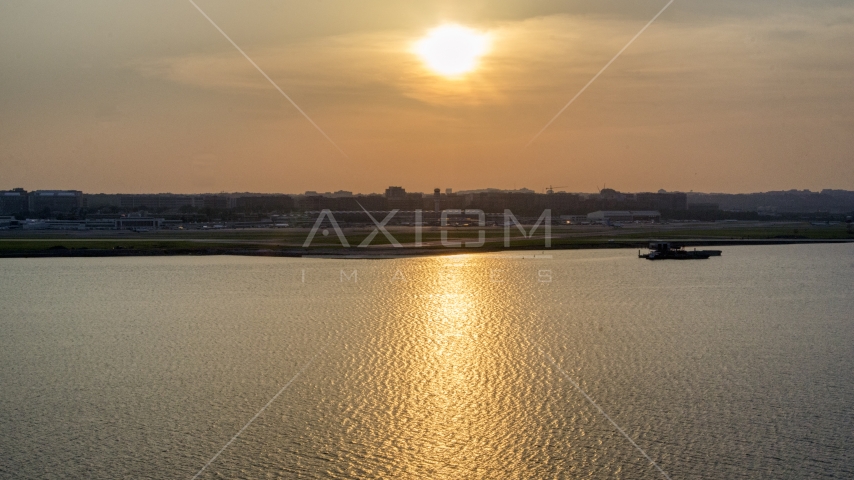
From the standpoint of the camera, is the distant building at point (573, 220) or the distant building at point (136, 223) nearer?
the distant building at point (136, 223)

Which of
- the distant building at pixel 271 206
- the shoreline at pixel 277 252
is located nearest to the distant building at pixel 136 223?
the shoreline at pixel 277 252

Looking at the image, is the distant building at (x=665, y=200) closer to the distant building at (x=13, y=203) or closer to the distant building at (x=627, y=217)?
the distant building at (x=627, y=217)

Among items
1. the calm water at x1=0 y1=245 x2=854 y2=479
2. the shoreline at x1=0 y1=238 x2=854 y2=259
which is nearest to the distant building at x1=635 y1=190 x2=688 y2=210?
the shoreline at x1=0 y1=238 x2=854 y2=259

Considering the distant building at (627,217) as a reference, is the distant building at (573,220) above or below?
below

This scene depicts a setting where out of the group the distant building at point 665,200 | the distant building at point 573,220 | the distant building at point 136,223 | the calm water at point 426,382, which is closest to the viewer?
the calm water at point 426,382

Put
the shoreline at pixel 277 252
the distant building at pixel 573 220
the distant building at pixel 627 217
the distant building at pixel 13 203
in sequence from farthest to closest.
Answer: the distant building at pixel 13 203 < the distant building at pixel 627 217 < the distant building at pixel 573 220 < the shoreline at pixel 277 252

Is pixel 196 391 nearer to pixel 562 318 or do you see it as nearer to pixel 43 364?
pixel 43 364

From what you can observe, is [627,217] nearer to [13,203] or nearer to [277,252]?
[277,252]

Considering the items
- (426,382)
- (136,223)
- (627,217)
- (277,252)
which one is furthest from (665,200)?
(426,382)

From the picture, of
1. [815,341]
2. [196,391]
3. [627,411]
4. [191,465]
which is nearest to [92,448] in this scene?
[191,465]

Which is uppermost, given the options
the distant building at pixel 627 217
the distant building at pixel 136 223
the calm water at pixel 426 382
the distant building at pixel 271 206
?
the distant building at pixel 271 206
